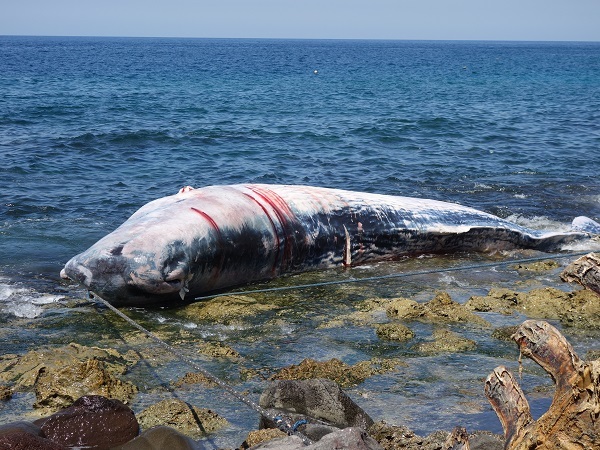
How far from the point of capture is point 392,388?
20.1 ft

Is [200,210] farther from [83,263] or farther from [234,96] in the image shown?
[234,96]

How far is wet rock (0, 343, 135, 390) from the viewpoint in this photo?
241 inches

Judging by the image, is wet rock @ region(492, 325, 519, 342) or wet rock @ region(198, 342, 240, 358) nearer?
wet rock @ region(198, 342, 240, 358)

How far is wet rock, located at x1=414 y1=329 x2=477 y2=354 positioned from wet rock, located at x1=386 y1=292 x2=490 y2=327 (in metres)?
0.48

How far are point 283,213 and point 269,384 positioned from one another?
12.3ft

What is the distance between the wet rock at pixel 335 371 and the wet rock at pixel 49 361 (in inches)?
55.1

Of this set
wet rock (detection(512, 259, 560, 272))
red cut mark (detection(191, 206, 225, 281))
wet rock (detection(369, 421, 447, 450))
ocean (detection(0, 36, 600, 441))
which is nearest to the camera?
wet rock (detection(369, 421, 447, 450))

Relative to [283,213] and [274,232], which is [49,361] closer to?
[274,232]

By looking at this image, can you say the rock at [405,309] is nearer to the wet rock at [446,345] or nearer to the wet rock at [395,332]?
the wet rock at [395,332]

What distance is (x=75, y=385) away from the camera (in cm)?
591

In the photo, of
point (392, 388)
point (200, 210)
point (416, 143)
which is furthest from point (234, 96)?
point (392, 388)

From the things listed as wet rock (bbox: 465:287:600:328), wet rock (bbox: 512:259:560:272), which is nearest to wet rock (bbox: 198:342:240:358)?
wet rock (bbox: 465:287:600:328)

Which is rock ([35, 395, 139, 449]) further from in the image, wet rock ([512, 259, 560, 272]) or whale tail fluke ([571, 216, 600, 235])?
whale tail fluke ([571, 216, 600, 235])

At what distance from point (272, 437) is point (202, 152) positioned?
15319 millimetres
